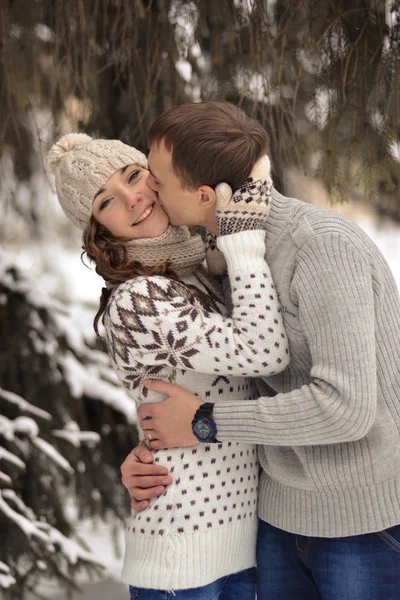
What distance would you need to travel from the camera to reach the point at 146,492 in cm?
150

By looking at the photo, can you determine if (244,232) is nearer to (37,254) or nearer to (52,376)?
(52,376)

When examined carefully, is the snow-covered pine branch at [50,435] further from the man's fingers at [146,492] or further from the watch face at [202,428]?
the watch face at [202,428]

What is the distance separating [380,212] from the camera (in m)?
2.60

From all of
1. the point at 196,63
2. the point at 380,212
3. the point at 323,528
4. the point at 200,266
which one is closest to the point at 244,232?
the point at 200,266

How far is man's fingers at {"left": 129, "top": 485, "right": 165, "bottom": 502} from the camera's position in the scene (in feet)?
4.87

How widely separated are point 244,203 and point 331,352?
1.03ft

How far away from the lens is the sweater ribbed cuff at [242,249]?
1.42 meters

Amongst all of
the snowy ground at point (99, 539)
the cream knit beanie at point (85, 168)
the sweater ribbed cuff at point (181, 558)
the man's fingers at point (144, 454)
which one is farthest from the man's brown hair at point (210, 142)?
the snowy ground at point (99, 539)

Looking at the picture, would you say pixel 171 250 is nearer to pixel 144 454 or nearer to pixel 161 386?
pixel 161 386

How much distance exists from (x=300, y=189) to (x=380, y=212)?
10.6 inches

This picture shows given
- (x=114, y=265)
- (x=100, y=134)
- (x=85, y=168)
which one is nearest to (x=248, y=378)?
(x=114, y=265)

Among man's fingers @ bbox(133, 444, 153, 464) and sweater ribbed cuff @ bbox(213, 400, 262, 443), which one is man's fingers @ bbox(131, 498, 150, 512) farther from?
sweater ribbed cuff @ bbox(213, 400, 262, 443)

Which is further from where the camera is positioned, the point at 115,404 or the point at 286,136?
the point at 115,404

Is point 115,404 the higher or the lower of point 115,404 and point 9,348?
the lower
